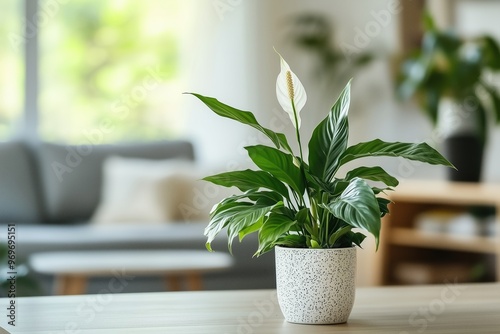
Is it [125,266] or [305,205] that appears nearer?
[305,205]

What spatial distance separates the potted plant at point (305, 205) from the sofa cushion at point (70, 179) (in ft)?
9.16

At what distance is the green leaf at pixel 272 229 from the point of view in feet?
4.23

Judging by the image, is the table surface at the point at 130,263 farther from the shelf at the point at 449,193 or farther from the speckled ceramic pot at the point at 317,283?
the speckled ceramic pot at the point at 317,283

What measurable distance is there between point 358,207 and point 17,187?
3007 mm

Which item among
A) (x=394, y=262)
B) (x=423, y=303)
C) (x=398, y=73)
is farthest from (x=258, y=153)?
(x=398, y=73)

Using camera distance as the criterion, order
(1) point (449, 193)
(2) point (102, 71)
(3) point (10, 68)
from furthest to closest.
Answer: (2) point (102, 71) < (3) point (10, 68) < (1) point (449, 193)

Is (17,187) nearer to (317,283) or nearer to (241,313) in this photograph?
(241,313)

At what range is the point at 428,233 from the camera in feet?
13.0

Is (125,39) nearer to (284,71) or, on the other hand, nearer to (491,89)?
(491,89)

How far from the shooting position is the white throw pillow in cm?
391

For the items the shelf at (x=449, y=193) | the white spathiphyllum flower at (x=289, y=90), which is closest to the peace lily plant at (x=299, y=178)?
the white spathiphyllum flower at (x=289, y=90)

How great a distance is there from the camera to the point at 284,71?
4.30 ft

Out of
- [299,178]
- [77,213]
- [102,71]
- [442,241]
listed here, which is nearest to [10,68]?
[102,71]

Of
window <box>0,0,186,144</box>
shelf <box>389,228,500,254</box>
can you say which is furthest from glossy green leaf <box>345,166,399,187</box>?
window <box>0,0,186,144</box>
